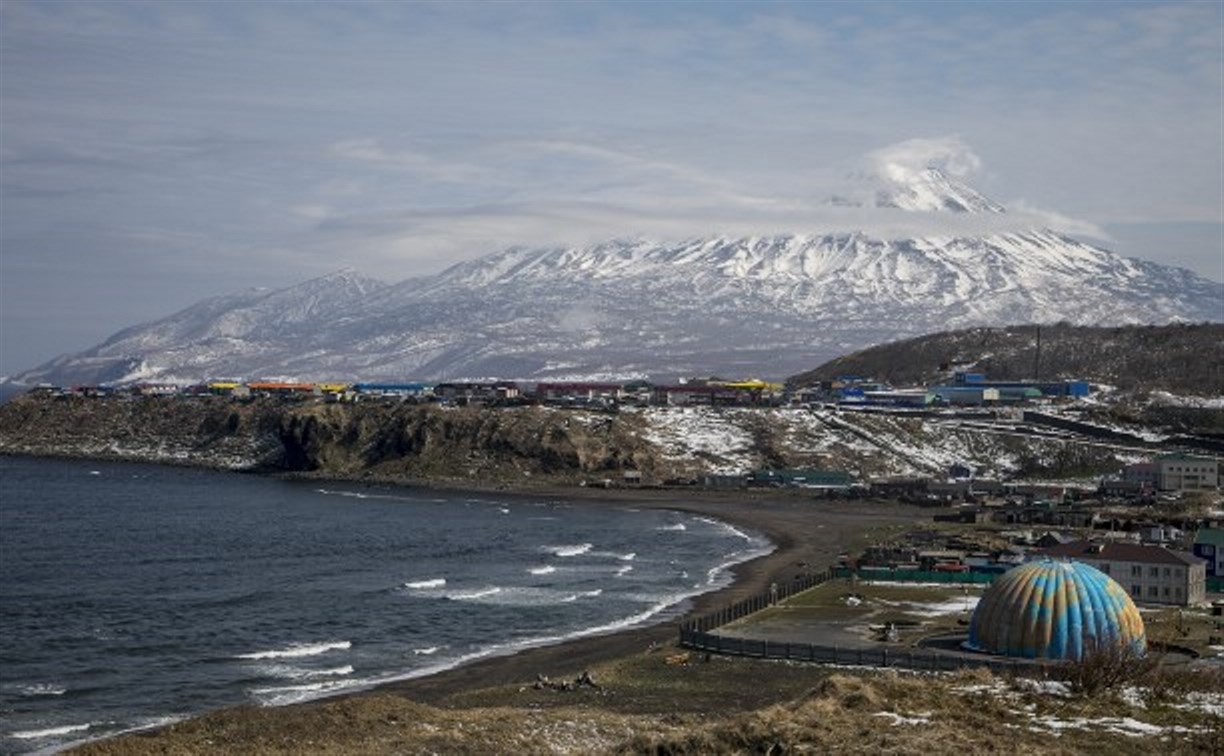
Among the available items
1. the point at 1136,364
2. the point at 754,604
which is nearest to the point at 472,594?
the point at 754,604

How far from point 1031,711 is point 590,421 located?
4393 inches

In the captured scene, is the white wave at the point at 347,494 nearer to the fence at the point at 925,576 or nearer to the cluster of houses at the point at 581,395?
the cluster of houses at the point at 581,395

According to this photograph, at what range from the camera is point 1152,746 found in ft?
85.0

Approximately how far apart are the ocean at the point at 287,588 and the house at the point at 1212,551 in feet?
69.2

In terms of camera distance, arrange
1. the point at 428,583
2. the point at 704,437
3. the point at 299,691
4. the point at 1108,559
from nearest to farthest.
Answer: the point at 299,691 → the point at 1108,559 → the point at 428,583 → the point at 704,437

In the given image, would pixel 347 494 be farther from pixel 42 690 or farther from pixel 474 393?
pixel 42 690

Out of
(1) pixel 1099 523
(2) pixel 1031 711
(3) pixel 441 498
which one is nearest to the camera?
(2) pixel 1031 711

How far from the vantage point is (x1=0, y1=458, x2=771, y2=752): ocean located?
48.1 meters

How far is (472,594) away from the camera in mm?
68000

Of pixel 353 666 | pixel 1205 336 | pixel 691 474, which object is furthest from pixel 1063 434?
pixel 353 666

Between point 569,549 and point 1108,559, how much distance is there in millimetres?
32089

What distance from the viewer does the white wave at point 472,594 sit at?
66.8 meters

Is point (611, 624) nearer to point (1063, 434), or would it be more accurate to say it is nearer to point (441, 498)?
point (441, 498)

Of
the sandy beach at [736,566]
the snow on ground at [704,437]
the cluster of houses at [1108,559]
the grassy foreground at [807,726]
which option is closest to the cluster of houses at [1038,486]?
the sandy beach at [736,566]
